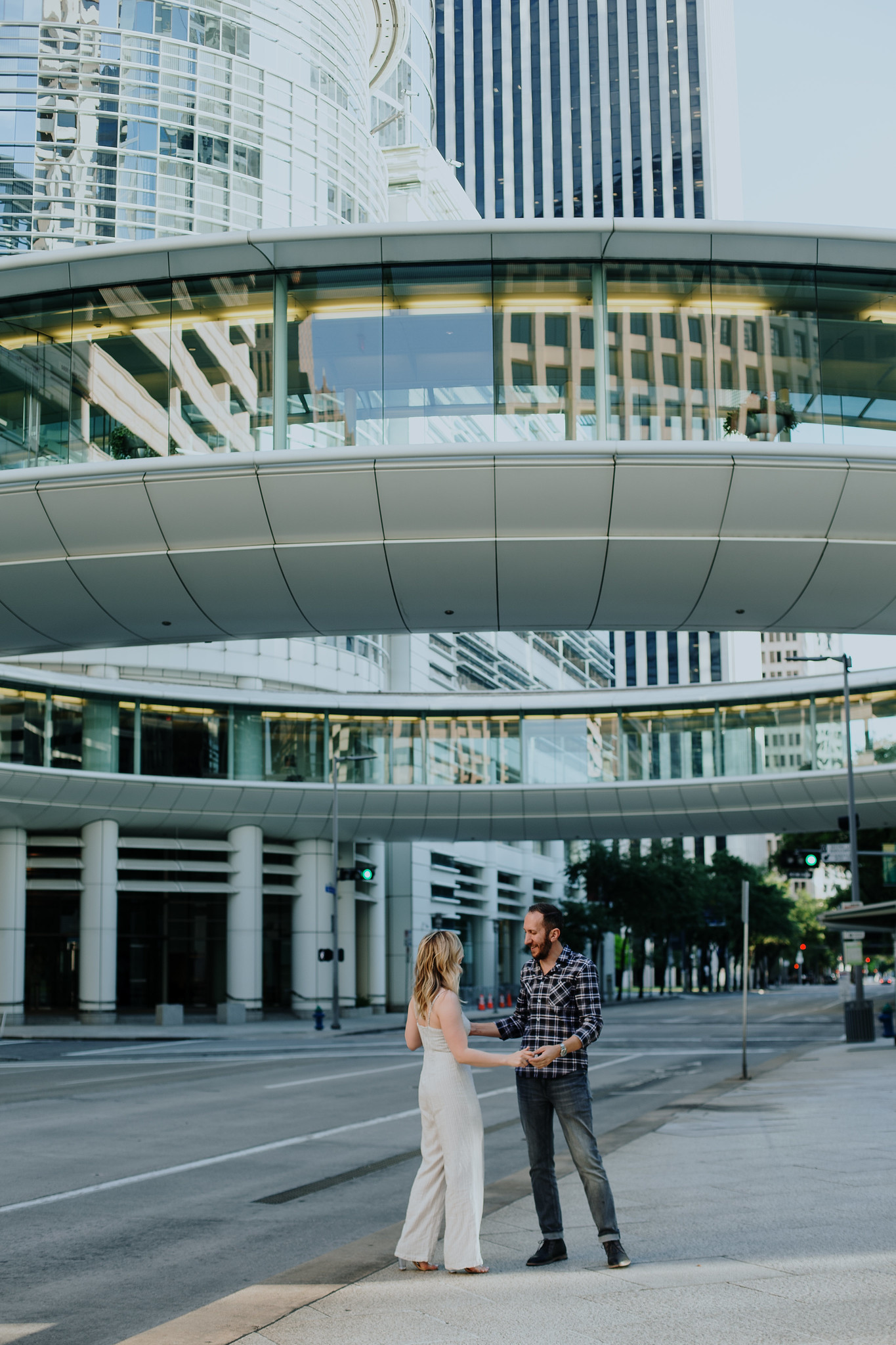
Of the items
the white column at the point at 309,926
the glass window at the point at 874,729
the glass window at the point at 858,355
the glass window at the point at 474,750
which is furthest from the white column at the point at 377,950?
the glass window at the point at 858,355

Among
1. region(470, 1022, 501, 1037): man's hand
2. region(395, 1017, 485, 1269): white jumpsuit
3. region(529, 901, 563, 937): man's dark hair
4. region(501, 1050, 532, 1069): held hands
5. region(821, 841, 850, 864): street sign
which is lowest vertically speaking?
region(395, 1017, 485, 1269): white jumpsuit

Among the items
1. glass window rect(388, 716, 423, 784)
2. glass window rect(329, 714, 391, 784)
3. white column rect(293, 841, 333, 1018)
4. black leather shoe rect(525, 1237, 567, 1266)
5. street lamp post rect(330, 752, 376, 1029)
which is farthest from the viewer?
white column rect(293, 841, 333, 1018)

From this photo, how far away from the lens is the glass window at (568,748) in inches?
1625

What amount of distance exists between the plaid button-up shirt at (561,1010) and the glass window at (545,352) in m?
7.84

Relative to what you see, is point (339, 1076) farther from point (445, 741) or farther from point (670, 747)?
point (670, 747)

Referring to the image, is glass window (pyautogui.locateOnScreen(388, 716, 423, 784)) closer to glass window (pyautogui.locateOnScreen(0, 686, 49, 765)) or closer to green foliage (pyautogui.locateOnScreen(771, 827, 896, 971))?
glass window (pyautogui.locateOnScreen(0, 686, 49, 765))

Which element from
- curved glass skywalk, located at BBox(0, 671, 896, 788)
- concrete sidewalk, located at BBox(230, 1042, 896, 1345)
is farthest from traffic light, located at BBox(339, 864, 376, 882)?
concrete sidewalk, located at BBox(230, 1042, 896, 1345)

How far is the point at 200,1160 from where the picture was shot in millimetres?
12320

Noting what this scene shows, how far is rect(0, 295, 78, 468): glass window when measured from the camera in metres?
14.7

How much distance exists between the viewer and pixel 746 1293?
5.96 metres

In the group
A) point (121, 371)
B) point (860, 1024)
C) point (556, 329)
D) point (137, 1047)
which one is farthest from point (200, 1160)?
point (860, 1024)

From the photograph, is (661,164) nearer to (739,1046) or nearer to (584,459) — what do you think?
(739,1046)

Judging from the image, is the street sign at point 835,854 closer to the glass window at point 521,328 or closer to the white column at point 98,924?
the white column at point 98,924

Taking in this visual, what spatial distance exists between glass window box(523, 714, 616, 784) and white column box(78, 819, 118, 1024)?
13.4 meters
